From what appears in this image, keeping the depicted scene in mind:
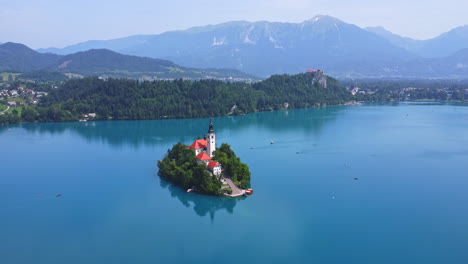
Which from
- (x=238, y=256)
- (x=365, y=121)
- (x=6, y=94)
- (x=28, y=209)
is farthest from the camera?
(x=6, y=94)

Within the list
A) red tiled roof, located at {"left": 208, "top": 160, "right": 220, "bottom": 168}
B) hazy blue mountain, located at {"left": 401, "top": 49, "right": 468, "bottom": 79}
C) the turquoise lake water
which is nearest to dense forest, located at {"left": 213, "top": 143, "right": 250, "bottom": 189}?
red tiled roof, located at {"left": 208, "top": 160, "right": 220, "bottom": 168}

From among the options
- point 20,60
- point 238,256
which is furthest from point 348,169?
point 20,60

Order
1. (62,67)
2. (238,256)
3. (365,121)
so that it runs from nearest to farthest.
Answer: (238,256) < (365,121) < (62,67)

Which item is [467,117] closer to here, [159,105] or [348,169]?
[348,169]

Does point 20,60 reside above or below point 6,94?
above

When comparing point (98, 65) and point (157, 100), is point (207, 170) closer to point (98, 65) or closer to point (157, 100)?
point (157, 100)

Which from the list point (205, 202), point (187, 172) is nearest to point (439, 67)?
point (187, 172)

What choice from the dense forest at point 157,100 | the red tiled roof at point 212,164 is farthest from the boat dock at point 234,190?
the dense forest at point 157,100
